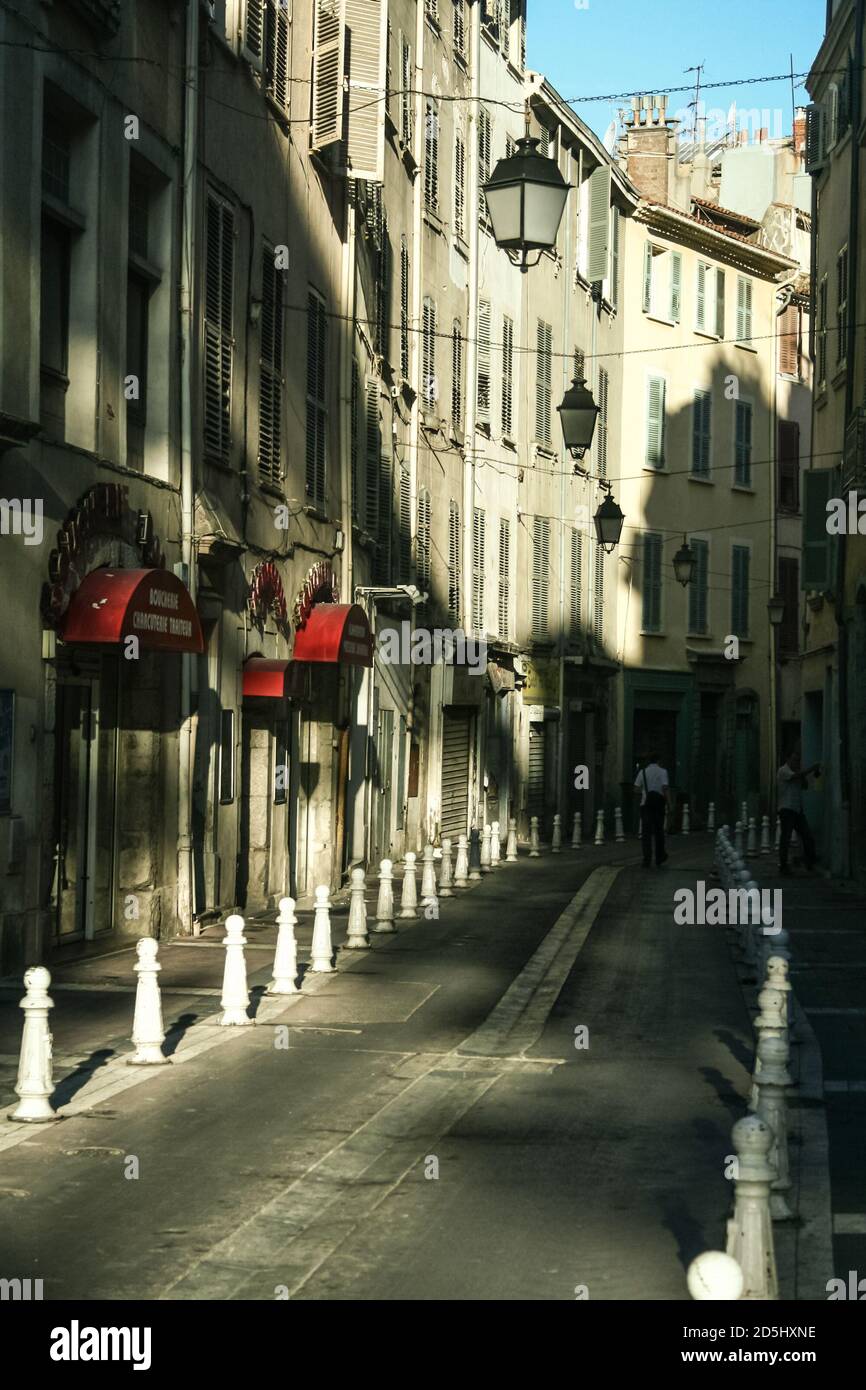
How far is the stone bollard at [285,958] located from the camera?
1412 centimetres

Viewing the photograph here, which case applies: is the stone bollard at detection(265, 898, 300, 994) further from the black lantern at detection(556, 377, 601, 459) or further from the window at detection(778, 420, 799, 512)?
the window at detection(778, 420, 799, 512)

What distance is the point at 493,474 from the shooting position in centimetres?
3619

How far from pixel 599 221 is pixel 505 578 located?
1005cm

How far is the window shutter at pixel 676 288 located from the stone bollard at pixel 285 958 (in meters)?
34.9

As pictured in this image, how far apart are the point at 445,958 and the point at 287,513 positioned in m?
6.85

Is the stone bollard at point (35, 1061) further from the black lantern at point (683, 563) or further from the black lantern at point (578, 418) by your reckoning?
the black lantern at point (683, 563)

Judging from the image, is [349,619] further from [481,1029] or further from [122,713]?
[481,1029]

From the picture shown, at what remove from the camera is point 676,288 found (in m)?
46.9

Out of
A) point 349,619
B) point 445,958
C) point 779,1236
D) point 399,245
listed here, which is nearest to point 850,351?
point 399,245

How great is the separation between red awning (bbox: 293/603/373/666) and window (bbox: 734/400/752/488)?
27009 mm

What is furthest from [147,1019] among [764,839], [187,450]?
[764,839]

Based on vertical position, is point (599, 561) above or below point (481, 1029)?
above

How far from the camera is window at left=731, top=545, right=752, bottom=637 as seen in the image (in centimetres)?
4803

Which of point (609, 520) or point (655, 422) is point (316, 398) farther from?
point (655, 422)
